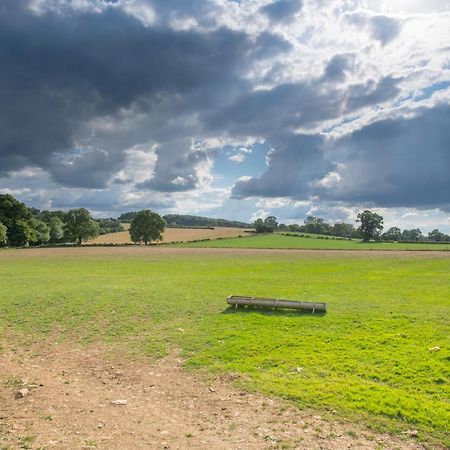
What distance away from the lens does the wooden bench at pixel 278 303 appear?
66.2 ft

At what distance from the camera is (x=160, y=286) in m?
30.7

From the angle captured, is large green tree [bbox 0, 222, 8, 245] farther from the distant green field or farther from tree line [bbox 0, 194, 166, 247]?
the distant green field

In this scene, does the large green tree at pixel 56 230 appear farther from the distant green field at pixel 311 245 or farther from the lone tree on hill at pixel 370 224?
the lone tree on hill at pixel 370 224

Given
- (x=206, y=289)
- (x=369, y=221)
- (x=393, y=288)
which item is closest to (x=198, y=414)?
(x=206, y=289)

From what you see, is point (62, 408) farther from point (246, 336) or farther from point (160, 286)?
point (160, 286)

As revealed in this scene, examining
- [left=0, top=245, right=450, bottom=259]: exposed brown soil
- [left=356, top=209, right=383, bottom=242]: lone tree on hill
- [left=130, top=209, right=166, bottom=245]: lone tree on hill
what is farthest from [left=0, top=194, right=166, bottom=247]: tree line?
[left=356, top=209, right=383, bottom=242]: lone tree on hill

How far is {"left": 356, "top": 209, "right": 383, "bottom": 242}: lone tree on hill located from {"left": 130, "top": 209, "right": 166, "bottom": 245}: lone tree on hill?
82755 mm

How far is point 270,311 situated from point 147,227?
346 ft

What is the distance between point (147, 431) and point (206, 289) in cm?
1984

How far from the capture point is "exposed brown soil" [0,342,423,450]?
866 centimetres

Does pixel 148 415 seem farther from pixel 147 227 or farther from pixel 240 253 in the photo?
pixel 147 227

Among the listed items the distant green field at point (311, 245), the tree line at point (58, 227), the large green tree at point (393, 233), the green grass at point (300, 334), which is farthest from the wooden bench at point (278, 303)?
the large green tree at point (393, 233)

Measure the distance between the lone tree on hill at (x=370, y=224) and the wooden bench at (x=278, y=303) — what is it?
466ft

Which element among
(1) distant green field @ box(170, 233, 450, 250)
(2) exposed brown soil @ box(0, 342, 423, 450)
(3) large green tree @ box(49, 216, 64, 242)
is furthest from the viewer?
(3) large green tree @ box(49, 216, 64, 242)
